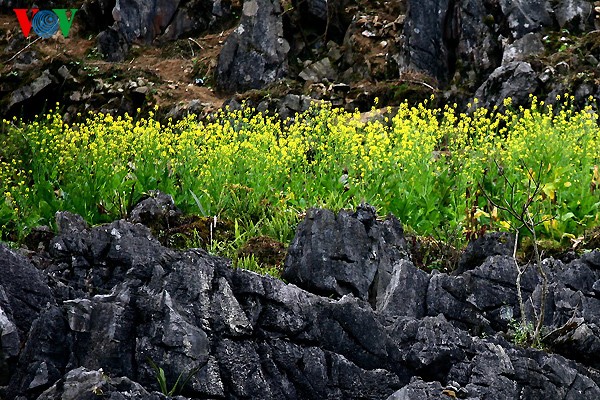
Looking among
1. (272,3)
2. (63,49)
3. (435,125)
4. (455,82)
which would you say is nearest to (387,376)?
(435,125)

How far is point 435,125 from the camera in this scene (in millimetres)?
12055

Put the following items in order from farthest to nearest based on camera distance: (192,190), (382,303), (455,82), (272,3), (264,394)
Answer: (272,3), (455,82), (192,190), (382,303), (264,394)

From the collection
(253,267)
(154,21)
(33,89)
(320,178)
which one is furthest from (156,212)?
(154,21)

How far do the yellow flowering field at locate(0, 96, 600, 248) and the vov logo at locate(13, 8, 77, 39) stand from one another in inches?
622

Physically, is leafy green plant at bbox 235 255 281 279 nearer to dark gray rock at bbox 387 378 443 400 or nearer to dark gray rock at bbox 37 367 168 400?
dark gray rock at bbox 387 378 443 400

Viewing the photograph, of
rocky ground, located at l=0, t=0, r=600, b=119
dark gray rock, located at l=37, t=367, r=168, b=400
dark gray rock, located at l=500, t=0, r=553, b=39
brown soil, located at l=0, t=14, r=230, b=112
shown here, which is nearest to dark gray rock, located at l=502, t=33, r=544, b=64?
rocky ground, located at l=0, t=0, r=600, b=119

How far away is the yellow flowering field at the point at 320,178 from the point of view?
9.81m

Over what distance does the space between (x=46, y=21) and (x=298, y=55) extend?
9.58 m

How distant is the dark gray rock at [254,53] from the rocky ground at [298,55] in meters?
0.02

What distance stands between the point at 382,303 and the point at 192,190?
12.8ft

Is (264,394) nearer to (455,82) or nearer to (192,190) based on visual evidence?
(192,190)

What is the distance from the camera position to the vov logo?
26.8 meters

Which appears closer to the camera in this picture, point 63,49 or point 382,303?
point 382,303

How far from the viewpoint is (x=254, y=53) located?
21.2 meters
